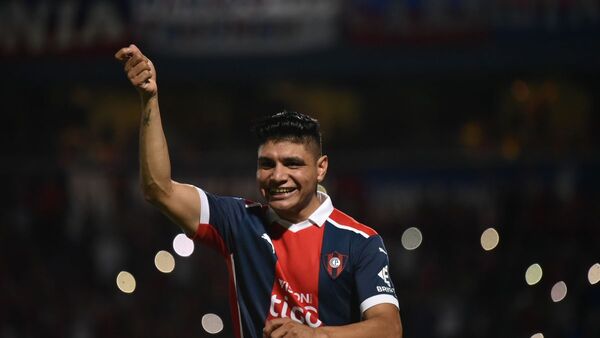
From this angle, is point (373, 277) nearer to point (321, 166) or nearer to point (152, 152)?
point (321, 166)

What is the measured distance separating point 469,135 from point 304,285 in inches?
430

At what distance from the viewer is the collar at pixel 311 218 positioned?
4.57m

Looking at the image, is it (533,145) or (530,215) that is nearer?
(530,215)

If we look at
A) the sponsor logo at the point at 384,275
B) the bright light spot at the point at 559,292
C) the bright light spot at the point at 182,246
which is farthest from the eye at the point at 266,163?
the bright light spot at the point at 182,246

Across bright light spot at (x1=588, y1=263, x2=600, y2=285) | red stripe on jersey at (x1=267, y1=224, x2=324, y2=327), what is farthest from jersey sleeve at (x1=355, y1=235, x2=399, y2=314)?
bright light spot at (x1=588, y1=263, x2=600, y2=285)

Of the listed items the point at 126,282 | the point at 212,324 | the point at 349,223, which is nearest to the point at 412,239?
the point at 212,324

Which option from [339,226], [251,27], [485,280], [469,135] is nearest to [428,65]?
[469,135]

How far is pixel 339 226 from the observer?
4.57 meters

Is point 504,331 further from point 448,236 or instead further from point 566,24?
point 566,24

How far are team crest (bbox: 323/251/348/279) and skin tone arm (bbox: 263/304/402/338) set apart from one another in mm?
224

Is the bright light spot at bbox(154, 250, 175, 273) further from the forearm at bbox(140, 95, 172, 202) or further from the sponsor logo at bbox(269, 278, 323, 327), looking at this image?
the forearm at bbox(140, 95, 172, 202)

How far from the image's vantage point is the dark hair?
448 centimetres

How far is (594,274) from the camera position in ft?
30.8

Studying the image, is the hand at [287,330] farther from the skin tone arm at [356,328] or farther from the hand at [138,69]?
the hand at [138,69]
